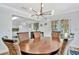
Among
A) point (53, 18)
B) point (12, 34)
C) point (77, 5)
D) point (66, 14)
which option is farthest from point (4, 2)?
point (77, 5)

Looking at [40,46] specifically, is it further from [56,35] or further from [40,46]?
[56,35]

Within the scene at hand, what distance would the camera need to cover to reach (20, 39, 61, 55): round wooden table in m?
2.21

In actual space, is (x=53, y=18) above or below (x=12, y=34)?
above

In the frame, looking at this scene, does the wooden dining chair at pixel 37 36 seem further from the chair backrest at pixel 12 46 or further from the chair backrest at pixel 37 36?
the chair backrest at pixel 12 46

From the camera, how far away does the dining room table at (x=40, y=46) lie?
2211 millimetres

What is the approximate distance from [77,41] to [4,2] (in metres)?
1.12

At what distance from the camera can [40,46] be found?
7.28 ft

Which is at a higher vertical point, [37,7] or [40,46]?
[37,7]

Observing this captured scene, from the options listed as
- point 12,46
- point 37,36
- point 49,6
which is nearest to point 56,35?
point 37,36

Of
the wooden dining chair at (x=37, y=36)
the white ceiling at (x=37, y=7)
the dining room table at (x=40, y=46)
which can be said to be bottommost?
the dining room table at (x=40, y=46)

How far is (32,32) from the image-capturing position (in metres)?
2.22

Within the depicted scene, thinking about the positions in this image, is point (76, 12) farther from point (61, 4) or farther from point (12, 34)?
point (12, 34)

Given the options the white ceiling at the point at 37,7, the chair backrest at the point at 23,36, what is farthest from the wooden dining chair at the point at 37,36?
the white ceiling at the point at 37,7

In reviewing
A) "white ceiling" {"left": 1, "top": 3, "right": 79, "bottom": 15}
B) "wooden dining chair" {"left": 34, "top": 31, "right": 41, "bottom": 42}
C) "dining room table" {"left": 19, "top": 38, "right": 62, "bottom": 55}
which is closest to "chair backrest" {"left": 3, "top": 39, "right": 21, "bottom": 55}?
"dining room table" {"left": 19, "top": 38, "right": 62, "bottom": 55}
